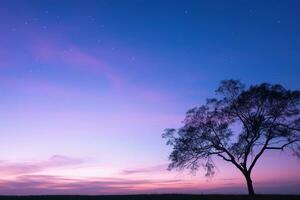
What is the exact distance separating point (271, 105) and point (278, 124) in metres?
2.36

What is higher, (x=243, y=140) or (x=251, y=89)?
(x=251, y=89)

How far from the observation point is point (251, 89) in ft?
157

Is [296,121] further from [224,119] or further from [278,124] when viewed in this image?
Result: [224,119]

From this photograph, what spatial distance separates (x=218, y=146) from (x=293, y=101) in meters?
10.0

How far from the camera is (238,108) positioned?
159 ft

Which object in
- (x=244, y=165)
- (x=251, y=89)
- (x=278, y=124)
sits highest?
(x=251, y=89)
